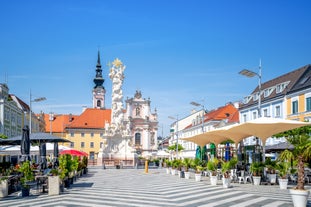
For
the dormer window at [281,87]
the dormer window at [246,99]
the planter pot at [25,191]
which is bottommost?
the planter pot at [25,191]

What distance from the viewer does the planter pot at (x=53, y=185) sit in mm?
16469

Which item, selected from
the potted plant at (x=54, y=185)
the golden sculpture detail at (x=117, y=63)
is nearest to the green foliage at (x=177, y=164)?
the potted plant at (x=54, y=185)

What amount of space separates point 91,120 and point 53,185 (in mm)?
75551

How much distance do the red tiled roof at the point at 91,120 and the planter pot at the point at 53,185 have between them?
236 feet

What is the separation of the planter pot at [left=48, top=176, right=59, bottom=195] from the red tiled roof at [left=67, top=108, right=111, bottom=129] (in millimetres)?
72025

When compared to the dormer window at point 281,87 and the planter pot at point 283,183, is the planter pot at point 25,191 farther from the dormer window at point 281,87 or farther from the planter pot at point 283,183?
the dormer window at point 281,87

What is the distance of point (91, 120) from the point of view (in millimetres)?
91250

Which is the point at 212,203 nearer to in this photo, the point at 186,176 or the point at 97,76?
the point at 186,176

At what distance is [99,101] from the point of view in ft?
350

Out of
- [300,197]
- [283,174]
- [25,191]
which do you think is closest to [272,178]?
[283,174]

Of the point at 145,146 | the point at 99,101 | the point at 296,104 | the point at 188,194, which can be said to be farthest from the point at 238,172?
the point at 99,101

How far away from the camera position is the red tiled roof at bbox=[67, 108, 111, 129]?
294 feet

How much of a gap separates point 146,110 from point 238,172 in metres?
62.3

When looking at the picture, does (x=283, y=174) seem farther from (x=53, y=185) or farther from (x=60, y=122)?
(x=60, y=122)
